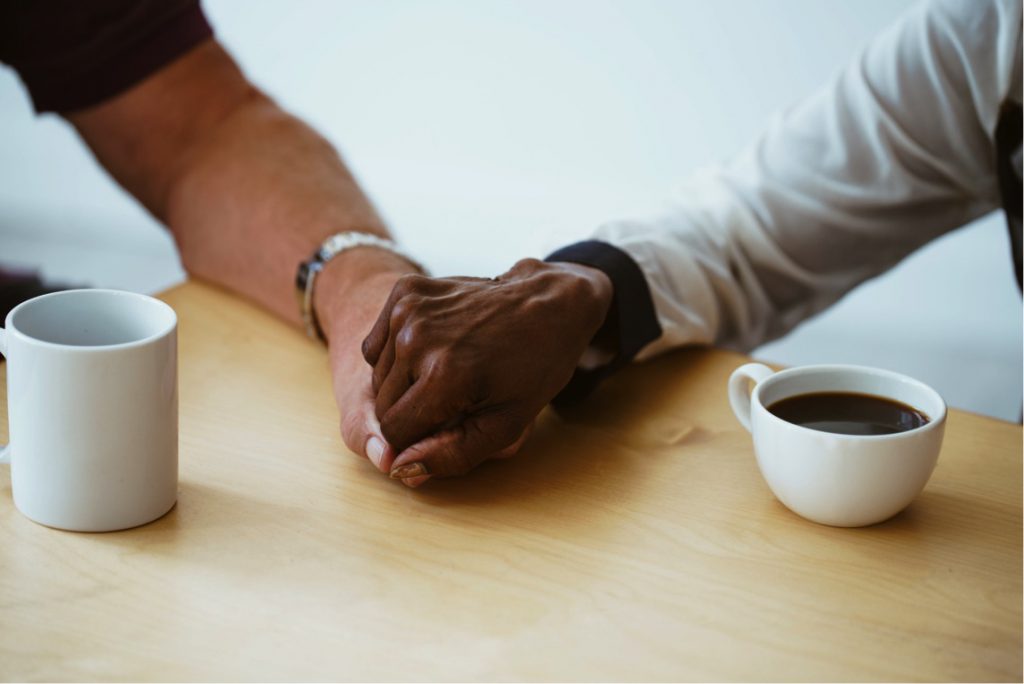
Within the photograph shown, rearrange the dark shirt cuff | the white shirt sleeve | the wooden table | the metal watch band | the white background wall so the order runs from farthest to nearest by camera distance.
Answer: the white background wall < the white shirt sleeve < the metal watch band < the dark shirt cuff < the wooden table

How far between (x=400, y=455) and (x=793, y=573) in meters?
0.25

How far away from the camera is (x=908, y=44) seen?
107 cm

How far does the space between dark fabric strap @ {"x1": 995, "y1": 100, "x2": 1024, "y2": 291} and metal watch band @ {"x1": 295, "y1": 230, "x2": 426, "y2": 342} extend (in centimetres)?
56

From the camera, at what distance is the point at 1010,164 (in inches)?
39.4

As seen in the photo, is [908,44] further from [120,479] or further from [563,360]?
[120,479]

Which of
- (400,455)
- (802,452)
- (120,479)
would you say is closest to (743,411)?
(802,452)

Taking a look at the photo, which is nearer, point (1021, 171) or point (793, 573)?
point (793, 573)

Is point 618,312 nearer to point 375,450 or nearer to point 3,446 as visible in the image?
point 375,450

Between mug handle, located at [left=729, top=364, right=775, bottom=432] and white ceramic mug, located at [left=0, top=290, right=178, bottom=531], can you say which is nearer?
white ceramic mug, located at [left=0, top=290, right=178, bottom=531]

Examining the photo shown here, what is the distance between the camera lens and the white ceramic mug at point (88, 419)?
1.91 ft

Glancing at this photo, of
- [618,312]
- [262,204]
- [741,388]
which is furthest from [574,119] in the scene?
[741,388]

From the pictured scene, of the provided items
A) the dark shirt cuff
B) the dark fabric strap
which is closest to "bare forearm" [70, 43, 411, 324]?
the dark shirt cuff

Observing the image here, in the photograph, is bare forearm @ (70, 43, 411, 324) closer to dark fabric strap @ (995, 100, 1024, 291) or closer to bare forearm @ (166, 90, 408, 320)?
bare forearm @ (166, 90, 408, 320)

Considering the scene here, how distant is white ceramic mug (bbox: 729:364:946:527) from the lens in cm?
64
